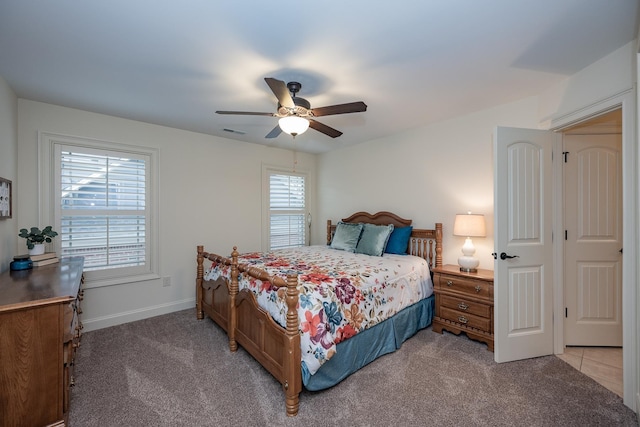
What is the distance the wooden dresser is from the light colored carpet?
0.29 meters

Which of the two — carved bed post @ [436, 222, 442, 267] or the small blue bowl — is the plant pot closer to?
the small blue bowl

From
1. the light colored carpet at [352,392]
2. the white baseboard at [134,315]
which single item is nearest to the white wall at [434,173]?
the light colored carpet at [352,392]

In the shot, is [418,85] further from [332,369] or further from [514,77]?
[332,369]

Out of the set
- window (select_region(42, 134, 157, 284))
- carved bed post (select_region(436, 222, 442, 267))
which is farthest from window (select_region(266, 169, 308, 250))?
carved bed post (select_region(436, 222, 442, 267))

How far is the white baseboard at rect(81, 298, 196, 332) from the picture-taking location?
3.17 metres

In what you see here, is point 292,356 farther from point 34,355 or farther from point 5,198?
point 5,198

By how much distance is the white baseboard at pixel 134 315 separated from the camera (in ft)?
10.4

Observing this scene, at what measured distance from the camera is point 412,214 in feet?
12.7

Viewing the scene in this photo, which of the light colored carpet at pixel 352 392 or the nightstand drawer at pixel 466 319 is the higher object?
the nightstand drawer at pixel 466 319

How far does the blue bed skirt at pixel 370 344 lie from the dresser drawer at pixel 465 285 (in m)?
0.33

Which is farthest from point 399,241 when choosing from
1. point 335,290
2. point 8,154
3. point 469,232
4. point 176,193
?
point 8,154

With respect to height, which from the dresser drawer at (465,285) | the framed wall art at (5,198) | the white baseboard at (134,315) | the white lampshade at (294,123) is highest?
the white lampshade at (294,123)

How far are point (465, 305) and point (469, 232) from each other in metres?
0.76

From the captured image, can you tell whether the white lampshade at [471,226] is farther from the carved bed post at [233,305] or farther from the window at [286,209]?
the window at [286,209]
